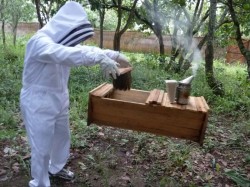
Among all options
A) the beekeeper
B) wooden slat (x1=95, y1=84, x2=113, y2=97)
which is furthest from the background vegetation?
wooden slat (x1=95, y1=84, x2=113, y2=97)

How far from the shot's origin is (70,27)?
2811 millimetres

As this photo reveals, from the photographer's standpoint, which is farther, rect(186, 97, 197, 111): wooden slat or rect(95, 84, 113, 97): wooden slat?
rect(95, 84, 113, 97): wooden slat

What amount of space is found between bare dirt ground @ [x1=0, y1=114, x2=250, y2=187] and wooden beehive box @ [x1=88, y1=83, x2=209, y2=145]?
30.8 inches

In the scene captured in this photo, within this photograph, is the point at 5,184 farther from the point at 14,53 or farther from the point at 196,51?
the point at 196,51

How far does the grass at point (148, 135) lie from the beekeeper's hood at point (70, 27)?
1672 mm

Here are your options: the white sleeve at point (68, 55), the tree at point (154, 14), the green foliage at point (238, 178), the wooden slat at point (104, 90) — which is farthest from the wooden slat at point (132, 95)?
the tree at point (154, 14)

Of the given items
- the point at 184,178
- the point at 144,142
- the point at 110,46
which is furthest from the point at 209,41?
the point at 110,46

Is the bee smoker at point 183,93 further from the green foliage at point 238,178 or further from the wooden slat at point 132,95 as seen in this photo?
the green foliage at point 238,178

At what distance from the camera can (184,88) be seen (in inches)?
124

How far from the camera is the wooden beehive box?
117 inches

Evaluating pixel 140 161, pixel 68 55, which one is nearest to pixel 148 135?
pixel 140 161

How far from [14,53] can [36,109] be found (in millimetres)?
7398

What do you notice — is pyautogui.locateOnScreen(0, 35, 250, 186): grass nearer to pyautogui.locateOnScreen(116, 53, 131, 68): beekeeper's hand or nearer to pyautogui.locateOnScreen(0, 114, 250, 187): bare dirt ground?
pyautogui.locateOnScreen(0, 114, 250, 187): bare dirt ground

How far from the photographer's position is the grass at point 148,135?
3.94 metres
